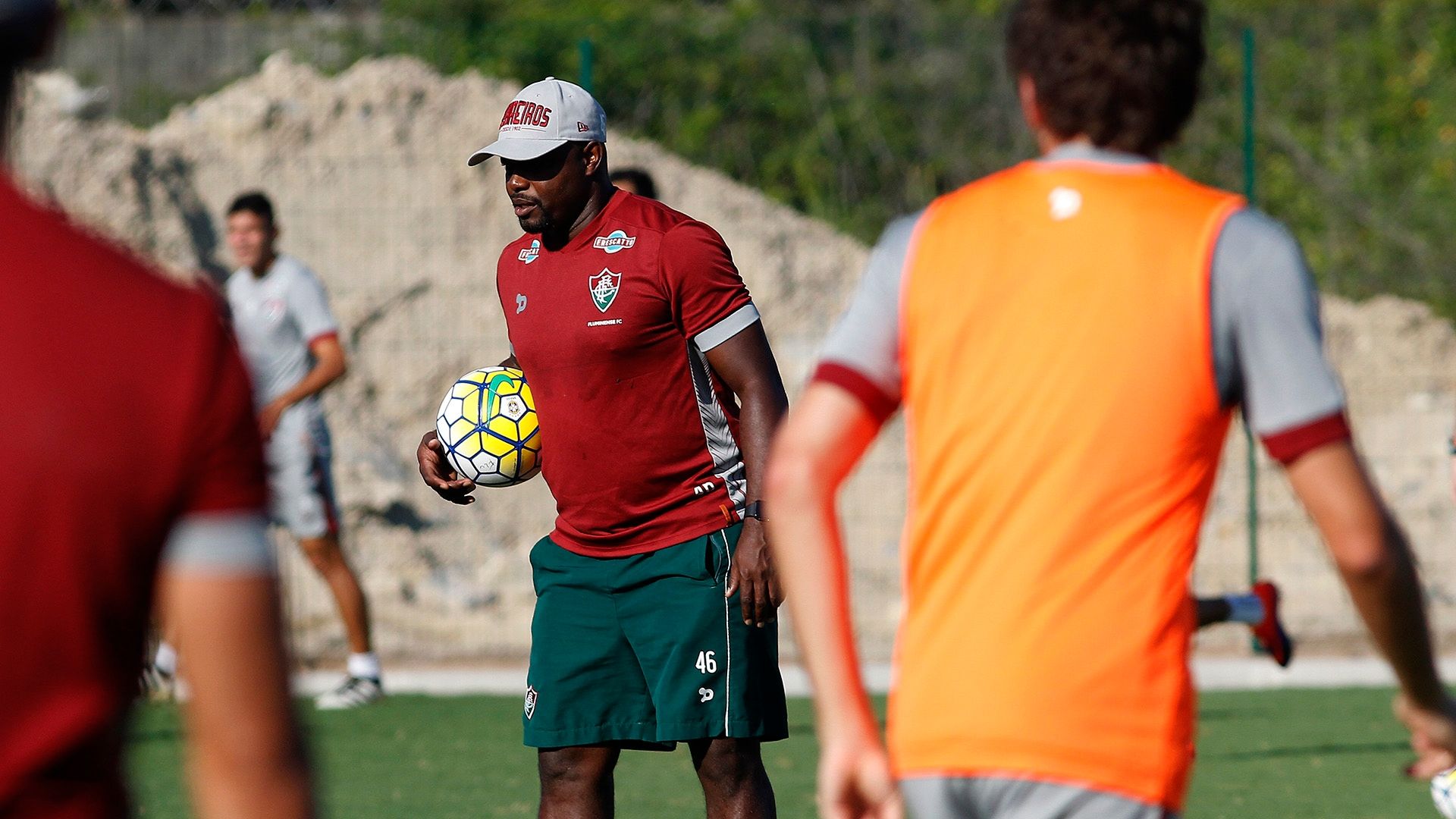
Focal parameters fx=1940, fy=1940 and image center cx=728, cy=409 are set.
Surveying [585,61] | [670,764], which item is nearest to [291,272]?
[585,61]

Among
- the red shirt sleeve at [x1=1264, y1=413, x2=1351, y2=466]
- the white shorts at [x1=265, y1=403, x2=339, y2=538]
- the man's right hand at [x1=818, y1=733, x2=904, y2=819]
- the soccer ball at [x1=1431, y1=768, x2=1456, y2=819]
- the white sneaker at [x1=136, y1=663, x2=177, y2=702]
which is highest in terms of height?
the red shirt sleeve at [x1=1264, y1=413, x2=1351, y2=466]

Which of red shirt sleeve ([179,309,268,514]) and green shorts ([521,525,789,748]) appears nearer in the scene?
red shirt sleeve ([179,309,268,514])

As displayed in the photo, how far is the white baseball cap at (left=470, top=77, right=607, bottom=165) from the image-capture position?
5.29 metres

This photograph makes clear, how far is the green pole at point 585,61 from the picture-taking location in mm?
11805

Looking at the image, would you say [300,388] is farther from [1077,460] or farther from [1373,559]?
[1373,559]

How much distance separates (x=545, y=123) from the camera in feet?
17.4

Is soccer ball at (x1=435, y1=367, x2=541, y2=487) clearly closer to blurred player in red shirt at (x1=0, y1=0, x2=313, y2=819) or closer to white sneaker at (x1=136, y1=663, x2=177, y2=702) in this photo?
blurred player in red shirt at (x1=0, y1=0, x2=313, y2=819)

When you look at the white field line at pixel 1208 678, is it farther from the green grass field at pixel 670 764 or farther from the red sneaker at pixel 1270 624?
the red sneaker at pixel 1270 624

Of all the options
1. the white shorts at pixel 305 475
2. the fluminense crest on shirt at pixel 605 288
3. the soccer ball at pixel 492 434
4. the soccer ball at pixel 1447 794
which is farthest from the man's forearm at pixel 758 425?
the white shorts at pixel 305 475

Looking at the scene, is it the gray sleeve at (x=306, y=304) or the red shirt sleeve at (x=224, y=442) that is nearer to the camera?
the red shirt sleeve at (x=224, y=442)

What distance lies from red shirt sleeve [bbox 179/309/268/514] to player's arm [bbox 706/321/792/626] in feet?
10.9

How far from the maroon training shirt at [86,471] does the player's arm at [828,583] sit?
1057mm

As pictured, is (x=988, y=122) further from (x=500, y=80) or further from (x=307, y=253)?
(x=307, y=253)

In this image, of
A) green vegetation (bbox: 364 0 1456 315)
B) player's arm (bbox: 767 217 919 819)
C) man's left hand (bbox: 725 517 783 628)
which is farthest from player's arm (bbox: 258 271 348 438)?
player's arm (bbox: 767 217 919 819)
